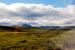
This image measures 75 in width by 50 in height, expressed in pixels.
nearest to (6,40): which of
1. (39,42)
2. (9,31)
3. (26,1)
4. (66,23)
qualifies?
(9,31)

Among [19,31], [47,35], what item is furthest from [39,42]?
[19,31]

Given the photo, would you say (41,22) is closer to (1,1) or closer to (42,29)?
(42,29)

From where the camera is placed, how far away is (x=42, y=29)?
12.0ft

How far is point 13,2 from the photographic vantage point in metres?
3.65

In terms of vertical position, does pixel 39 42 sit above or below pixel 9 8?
below

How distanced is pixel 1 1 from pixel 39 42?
1.07m

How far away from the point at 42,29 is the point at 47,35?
154 millimetres

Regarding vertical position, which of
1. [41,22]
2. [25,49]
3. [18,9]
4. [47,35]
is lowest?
[25,49]

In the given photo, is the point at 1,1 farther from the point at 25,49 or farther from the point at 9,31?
the point at 25,49

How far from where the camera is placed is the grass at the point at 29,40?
11.4 feet

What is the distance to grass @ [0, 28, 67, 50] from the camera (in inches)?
137

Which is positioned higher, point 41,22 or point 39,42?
point 41,22

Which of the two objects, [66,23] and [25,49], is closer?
[25,49]

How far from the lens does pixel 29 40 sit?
3543 millimetres
